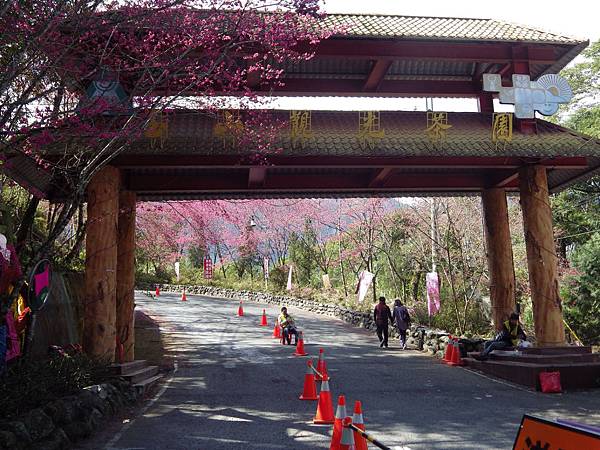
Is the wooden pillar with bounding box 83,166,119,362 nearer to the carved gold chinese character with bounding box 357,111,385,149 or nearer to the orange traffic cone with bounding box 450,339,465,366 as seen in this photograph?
the carved gold chinese character with bounding box 357,111,385,149

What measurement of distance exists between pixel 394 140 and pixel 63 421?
770 cm

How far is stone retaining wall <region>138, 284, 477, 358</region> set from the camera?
1480 centimetres

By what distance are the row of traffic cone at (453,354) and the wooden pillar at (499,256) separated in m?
1.17

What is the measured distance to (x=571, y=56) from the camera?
1127 centimetres

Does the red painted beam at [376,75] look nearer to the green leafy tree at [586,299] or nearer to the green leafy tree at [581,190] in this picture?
the green leafy tree at [586,299]

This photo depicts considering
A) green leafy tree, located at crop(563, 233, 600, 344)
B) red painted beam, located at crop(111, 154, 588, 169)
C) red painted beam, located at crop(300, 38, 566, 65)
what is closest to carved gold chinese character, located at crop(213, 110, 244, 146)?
red painted beam, located at crop(111, 154, 588, 169)

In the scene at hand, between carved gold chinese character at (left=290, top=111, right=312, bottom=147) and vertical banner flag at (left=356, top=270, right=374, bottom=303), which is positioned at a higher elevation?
carved gold chinese character at (left=290, top=111, right=312, bottom=147)

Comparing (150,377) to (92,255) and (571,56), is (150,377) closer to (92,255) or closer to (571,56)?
(92,255)

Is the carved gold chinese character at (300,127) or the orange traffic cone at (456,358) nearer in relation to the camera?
the carved gold chinese character at (300,127)

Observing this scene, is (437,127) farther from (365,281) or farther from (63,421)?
(365,281)

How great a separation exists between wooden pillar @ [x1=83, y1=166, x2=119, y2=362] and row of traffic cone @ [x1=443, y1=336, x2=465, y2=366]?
27.4ft

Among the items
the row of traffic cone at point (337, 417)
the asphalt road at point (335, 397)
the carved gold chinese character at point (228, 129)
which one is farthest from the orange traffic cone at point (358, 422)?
the carved gold chinese character at point (228, 129)

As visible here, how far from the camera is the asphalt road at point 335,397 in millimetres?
6621

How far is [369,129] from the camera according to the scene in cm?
1034
